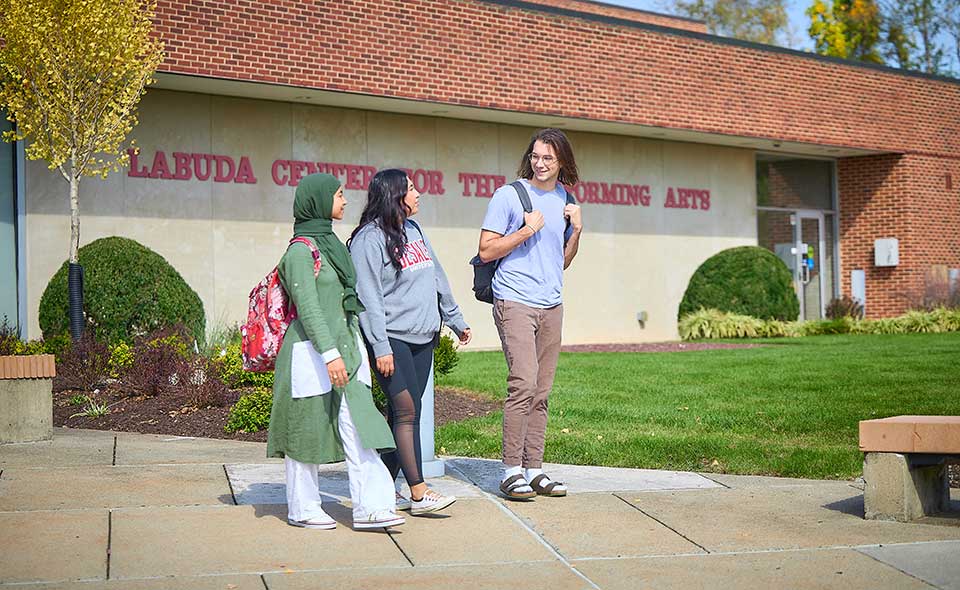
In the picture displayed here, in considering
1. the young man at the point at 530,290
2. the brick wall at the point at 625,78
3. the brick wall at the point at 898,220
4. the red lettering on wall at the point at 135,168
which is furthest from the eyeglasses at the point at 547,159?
the brick wall at the point at 898,220

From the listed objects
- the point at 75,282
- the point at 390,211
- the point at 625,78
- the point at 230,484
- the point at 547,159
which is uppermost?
the point at 625,78

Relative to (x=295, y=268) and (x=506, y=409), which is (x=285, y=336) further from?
(x=506, y=409)

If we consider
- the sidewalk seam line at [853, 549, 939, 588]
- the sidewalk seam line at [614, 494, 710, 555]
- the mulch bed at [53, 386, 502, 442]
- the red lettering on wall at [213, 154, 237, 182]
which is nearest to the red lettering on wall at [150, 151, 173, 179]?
the red lettering on wall at [213, 154, 237, 182]

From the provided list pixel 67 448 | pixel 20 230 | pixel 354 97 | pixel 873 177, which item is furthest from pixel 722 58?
pixel 67 448

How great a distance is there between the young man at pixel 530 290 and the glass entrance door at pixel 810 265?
19603mm

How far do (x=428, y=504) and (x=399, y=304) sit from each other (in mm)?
1054

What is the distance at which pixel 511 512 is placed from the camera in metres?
6.12

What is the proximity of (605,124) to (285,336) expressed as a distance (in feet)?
49.0

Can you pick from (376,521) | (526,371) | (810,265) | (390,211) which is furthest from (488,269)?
(810,265)

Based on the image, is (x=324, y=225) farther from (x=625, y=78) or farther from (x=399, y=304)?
(x=625, y=78)

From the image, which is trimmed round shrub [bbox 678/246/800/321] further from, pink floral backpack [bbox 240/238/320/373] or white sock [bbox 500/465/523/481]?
pink floral backpack [bbox 240/238/320/373]

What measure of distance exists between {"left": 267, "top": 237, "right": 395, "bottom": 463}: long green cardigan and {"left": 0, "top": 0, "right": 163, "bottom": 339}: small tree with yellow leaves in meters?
8.02

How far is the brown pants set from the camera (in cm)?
632

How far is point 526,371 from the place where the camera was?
630 centimetres
